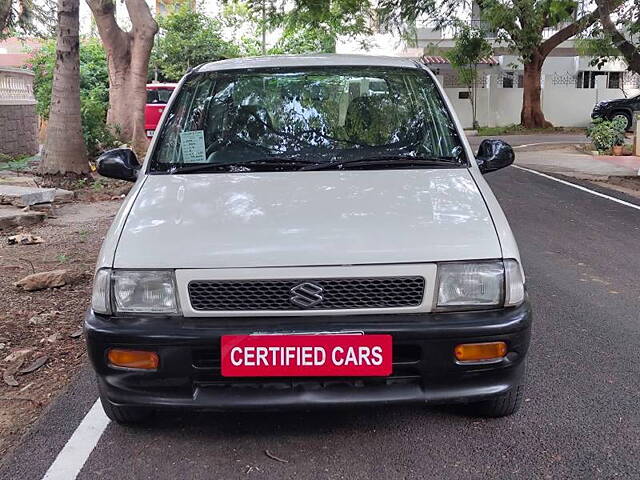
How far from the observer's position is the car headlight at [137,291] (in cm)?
269

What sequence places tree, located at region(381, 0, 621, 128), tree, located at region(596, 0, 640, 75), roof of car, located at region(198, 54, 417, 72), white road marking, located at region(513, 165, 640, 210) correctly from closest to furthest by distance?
1. roof of car, located at region(198, 54, 417, 72)
2. white road marking, located at region(513, 165, 640, 210)
3. tree, located at region(596, 0, 640, 75)
4. tree, located at region(381, 0, 621, 128)

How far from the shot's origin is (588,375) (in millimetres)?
3711

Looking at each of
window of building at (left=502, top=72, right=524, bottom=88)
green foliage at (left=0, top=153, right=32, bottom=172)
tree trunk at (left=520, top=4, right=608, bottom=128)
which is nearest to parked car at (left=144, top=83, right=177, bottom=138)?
green foliage at (left=0, top=153, right=32, bottom=172)

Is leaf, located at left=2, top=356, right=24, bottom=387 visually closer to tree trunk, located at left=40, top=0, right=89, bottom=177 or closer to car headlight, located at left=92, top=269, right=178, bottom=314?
car headlight, located at left=92, top=269, right=178, bottom=314

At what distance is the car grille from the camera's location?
265 cm

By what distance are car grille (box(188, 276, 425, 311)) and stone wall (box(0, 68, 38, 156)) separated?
1312 centimetres

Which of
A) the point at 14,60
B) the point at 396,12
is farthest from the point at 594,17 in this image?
the point at 14,60

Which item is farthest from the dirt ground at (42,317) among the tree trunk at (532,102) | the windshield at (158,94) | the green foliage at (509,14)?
the tree trunk at (532,102)

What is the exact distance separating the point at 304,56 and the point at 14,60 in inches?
1543

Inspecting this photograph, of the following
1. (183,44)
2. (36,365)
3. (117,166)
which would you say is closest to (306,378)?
(117,166)

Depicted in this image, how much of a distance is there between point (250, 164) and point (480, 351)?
152cm

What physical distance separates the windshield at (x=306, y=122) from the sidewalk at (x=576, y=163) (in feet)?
34.5

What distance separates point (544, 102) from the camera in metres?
31.9

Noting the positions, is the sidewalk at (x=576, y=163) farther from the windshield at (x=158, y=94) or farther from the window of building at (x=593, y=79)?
the window of building at (x=593, y=79)
